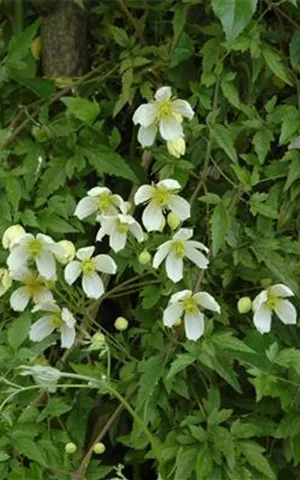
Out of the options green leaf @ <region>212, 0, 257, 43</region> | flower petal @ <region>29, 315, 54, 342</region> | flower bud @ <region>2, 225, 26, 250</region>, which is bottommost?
flower petal @ <region>29, 315, 54, 342</region>

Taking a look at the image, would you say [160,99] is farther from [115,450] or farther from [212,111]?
[115,450]

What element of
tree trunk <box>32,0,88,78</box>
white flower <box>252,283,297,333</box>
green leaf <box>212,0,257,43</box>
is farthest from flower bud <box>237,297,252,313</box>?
tree trunk <box>32,0,88,78</box>

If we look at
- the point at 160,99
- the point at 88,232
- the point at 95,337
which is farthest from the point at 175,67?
the point at 95,337

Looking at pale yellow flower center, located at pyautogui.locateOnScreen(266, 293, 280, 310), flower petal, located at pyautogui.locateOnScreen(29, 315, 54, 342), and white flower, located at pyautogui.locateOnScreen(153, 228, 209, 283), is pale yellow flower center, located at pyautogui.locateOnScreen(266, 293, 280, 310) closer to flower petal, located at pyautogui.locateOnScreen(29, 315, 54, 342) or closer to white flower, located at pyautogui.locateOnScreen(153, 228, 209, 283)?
white flower, located at pyautogui.locateOnScreen(153, 228, 209, 283)

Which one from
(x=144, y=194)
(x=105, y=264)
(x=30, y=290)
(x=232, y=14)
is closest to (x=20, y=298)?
(x=30, y=290)

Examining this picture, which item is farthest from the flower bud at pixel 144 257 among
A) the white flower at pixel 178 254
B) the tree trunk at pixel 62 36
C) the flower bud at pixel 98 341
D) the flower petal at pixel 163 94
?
the tree trunk at pixel 62 36

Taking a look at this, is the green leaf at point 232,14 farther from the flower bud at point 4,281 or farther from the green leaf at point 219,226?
the flower bud at point 4,281
